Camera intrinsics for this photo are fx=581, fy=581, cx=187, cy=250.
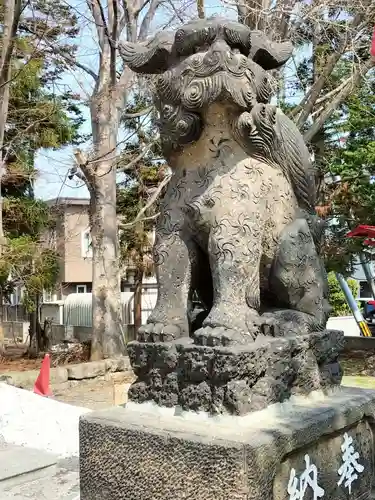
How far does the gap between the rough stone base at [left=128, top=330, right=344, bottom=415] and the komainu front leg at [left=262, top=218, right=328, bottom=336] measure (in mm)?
72

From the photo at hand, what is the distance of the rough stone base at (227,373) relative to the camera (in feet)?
6.76

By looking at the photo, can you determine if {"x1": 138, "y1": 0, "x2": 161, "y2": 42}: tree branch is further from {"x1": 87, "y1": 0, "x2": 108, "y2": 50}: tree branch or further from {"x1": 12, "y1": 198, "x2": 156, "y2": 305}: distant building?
{"x1": 12, "y1": 198, "x2": 156, "y2": 305}: distant building

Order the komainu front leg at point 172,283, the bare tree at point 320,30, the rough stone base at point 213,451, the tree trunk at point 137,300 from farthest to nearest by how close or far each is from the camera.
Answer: the tree trunk at point 137,300, the bare tree at point 320,30, the komainu front leg at point 172,283, the rough stone base at point 213,451

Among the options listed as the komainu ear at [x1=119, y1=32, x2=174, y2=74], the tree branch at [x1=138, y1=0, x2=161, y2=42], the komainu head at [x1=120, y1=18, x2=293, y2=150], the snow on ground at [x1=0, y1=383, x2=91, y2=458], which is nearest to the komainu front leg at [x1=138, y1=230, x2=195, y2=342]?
the komainu head at [x1=120, y1=18, x2=293, y2=150]

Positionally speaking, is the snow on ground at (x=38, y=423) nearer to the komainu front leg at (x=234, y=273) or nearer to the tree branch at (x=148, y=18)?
the komainu front leg at (x=234, y=273)

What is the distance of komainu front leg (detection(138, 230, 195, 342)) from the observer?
2.36 metres

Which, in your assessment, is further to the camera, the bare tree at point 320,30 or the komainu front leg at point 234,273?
the bare tree at point 320,30

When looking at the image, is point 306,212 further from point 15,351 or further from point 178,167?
point 15,351

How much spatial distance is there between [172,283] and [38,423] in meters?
3.10

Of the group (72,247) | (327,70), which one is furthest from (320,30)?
(72,247)

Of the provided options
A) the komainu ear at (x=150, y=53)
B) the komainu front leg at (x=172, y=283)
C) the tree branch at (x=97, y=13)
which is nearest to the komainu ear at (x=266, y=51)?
the komainu ear at (x=150, y=53)

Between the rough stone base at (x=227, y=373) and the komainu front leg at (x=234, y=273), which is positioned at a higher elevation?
the komainu front leg at (x=234, y=273)

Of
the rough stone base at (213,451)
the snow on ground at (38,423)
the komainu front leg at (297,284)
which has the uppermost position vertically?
the komainu front leg at (297,284)

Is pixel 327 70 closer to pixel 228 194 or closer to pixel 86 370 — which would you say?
pixel 86 370
